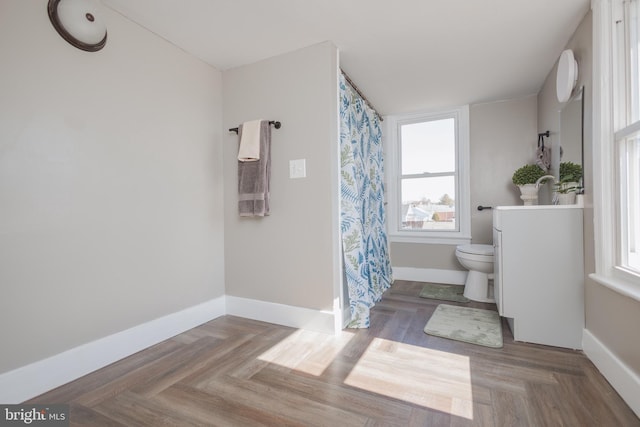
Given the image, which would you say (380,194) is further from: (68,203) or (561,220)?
(68,203)

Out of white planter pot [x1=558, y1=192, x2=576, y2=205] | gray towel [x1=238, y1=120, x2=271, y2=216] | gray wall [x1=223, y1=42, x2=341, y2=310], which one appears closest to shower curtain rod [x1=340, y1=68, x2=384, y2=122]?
gray wall [x1=223, y1=42, x2=341, y2=310]

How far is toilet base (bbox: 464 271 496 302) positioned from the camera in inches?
108

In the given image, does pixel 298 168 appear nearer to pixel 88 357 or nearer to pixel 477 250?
pixel 88 357

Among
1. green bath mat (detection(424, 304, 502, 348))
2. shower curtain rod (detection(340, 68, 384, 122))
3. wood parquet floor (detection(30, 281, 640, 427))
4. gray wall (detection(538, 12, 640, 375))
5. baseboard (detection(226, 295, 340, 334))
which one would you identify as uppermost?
shower curtain rod (detection(340, 68, 384, 122))

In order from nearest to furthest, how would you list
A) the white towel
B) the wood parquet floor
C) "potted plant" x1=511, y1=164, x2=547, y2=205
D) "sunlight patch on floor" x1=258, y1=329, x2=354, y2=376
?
the wood parquet floor → "sunlight patch on floor" x1=258, y1=329, x2=354, y2=376 → the white towel → "potted plant" x1=511, y1=164, x2=547, y2=205

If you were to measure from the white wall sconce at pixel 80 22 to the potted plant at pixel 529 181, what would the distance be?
9.82 ft

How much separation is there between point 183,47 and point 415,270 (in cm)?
313

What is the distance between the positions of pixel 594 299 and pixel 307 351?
163 cm

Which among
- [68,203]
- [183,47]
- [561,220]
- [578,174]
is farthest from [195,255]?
[578,174]

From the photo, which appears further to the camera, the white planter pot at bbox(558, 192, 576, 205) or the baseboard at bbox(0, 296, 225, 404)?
the white planter pot at bbox(558, 192, 576, 205)

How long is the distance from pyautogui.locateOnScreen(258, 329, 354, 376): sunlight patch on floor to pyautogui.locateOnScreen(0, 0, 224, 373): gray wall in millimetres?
815

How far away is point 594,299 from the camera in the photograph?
1.66 meters

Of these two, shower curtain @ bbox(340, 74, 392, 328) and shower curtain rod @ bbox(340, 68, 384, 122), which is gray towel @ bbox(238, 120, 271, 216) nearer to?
shower curtain @ bbox(340, 74, 392, 328)

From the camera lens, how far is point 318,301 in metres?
2.15
